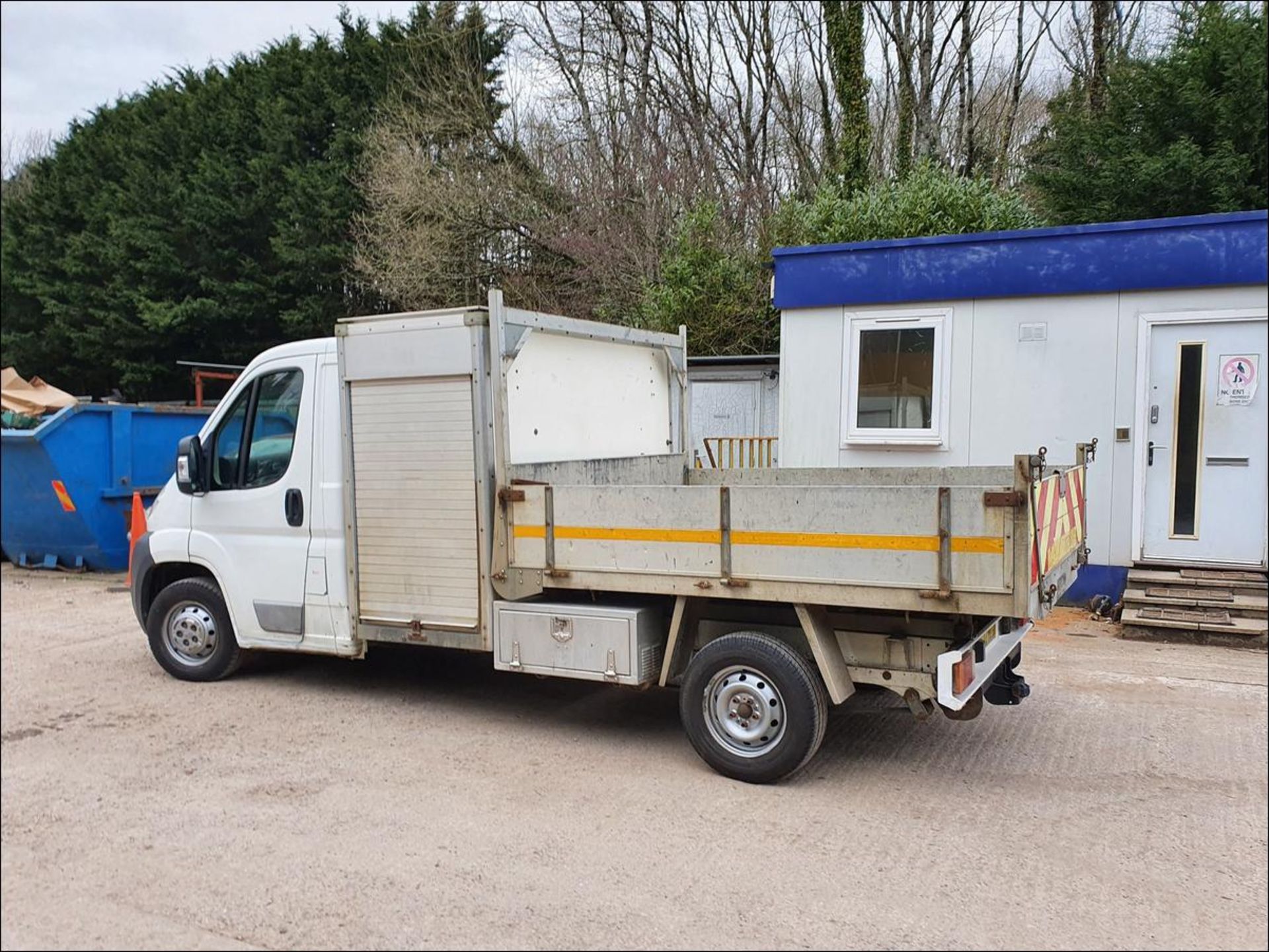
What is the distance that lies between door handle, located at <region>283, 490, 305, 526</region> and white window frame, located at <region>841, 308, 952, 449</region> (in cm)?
558

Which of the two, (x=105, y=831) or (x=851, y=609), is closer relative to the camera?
(x=105, y=831)

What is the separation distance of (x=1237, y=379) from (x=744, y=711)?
6.00 metres

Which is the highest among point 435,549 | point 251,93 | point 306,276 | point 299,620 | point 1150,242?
point 251,93

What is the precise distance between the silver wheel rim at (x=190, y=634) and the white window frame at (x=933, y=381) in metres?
6.08

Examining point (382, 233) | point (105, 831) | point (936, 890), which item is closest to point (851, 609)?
point (936, 890)

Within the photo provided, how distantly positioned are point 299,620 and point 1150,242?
7537mm

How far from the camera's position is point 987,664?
4.96 metres

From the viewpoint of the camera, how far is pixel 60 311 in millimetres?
26797

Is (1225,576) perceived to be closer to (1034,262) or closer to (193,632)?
(1034,262)

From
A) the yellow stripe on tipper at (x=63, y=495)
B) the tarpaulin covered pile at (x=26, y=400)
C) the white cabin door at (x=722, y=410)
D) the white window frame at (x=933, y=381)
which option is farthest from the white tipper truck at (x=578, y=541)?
the tarpaulin covered pile at (x=26, y=400)

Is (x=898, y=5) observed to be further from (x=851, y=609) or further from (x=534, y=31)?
(x=851, y=609)

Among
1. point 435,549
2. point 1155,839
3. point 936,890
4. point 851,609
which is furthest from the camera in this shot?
point 435,549

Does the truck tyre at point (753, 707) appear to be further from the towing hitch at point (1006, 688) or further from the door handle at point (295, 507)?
the door handle at point (295, 507)

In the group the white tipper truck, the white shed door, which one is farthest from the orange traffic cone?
the white shed door
